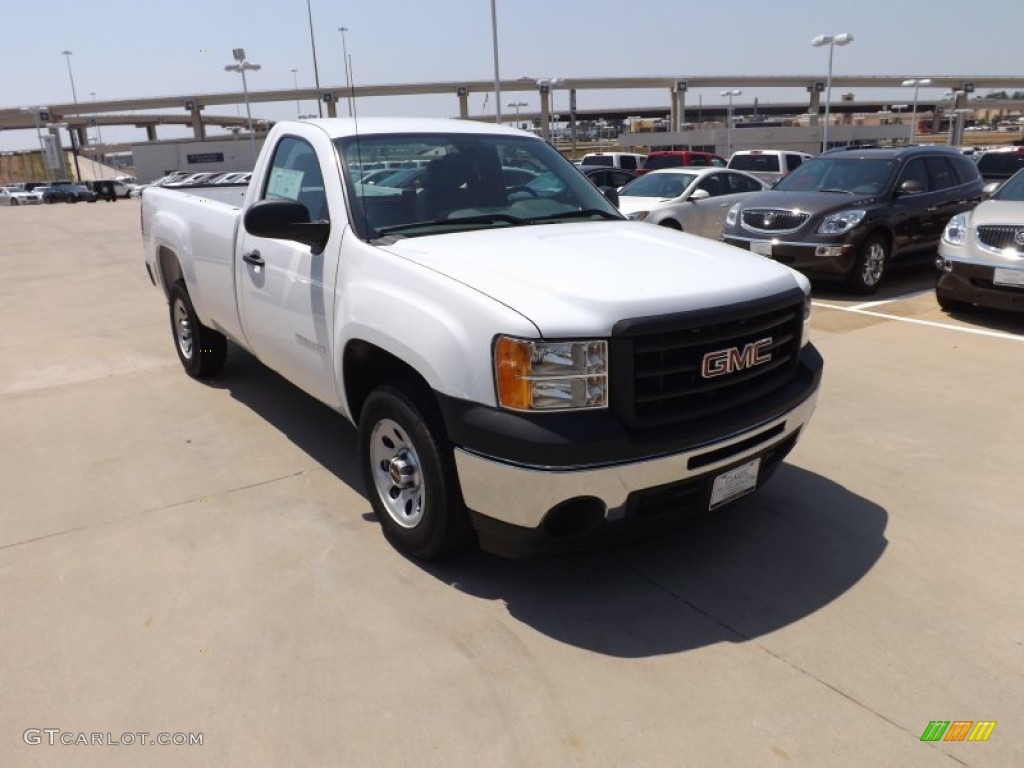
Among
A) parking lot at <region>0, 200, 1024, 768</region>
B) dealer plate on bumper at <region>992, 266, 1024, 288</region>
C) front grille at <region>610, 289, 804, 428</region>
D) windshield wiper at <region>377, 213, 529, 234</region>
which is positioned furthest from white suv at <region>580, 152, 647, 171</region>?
front grille at <region>610, 289, 804, 428</region>

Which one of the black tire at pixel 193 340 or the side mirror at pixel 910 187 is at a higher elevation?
the side mirror at pixel 910 187

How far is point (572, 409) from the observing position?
284 centimetres

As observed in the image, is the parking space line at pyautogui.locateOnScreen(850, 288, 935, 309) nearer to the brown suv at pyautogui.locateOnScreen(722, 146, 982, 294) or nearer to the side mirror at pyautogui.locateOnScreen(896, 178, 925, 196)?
the brown suv at pyautogui.locateOnScreen(722, 146, 982, 294)

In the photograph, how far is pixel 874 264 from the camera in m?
9.62

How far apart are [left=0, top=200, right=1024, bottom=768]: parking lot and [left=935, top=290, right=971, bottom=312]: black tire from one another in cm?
319

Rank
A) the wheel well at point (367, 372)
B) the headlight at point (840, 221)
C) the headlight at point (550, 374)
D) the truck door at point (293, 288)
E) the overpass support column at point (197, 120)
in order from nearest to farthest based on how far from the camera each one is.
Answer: the headlight at point (550, 374), the wheel well at point (367, 372), the truck door at point (293, 288), the headlight at point (840, 221), the overpass support column at point (197, 120)

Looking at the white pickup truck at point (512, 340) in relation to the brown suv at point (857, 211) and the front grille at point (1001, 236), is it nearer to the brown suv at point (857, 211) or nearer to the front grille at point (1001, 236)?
the front grille at point (1001, 236)

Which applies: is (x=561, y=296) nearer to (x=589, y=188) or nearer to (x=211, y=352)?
(x=589, y=188)

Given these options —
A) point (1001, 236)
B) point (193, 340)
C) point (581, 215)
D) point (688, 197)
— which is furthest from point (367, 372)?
point (688, 197)

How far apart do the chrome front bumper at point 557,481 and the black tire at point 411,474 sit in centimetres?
15

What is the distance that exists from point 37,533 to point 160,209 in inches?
128

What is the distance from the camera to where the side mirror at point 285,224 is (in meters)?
3.61

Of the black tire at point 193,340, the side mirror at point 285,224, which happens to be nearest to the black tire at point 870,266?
the black tire at point 193,340

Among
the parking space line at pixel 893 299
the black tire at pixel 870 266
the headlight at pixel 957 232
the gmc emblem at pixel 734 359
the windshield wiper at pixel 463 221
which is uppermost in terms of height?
the windshield wiper at pixel 463 221
